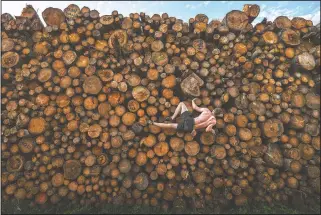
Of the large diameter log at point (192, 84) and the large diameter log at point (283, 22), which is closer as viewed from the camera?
the large diameter log at point (192, 84)

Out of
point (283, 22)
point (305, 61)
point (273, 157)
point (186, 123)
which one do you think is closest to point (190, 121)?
point (186, 123)

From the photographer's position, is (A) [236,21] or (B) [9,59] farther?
(A) [236,21]

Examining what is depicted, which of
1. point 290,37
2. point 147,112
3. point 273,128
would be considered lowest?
point 273,128

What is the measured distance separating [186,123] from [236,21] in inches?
76.1

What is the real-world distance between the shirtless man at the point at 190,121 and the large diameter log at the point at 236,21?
59.3 inches

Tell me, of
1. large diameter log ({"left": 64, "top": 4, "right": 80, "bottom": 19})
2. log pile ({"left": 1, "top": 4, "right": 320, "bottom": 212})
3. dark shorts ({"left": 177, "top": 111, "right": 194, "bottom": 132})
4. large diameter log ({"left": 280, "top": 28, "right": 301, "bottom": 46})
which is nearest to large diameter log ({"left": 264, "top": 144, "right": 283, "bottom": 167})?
log pile ({"left": 1, "top": 4, "right": 320, "bottom": 212})

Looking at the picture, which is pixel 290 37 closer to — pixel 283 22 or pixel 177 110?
pixel 283 22

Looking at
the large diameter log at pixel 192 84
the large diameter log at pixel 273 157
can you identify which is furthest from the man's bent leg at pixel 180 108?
the large diameter log at pixel 273 157

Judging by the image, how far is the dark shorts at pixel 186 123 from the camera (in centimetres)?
314

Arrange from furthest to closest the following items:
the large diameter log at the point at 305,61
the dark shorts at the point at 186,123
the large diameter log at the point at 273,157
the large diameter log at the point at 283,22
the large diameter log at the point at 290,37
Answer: the large diameter log at the point at 283,22 < the large diameter log at the point at 290,37 < the large diameter log at the point at 305,61 < the large diameter log at the point at 273,157 < the dark shorts at the point at 186,123

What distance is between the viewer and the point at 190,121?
10.3ft

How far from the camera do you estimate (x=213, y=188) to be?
3.38 m

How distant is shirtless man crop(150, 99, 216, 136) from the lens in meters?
3.16

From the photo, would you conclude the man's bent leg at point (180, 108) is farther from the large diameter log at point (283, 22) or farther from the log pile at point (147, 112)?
the large diameter log at point (283, 22)
